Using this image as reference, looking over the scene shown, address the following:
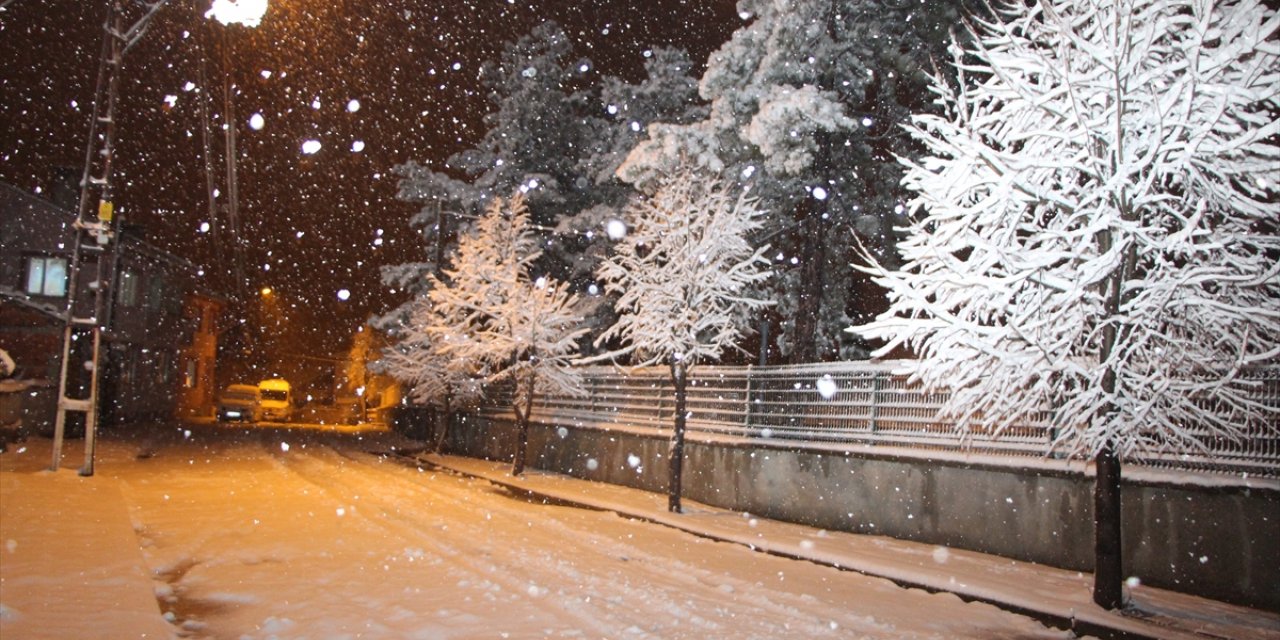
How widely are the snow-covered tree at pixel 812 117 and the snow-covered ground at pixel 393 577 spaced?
29.6ft

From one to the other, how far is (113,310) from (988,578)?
35.7m

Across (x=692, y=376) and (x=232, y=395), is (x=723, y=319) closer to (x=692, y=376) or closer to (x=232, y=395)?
(x=692, y=376)

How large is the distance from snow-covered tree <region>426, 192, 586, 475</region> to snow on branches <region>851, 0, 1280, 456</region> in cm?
1386

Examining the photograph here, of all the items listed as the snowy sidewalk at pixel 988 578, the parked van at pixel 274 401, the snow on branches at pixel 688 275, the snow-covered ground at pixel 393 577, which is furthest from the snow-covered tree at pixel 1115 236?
the parked van at pixel 274 401

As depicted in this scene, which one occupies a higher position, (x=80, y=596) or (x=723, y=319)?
(x=723, y=319)

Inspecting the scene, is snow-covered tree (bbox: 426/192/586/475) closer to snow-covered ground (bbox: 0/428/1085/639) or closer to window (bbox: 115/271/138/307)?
snow-covered ground (bbox: 0/428/1085/639)

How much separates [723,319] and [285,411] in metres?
50.6

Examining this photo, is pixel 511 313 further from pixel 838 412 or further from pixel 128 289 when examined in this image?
pixel 128 289

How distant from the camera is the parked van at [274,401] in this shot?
59.2 meters

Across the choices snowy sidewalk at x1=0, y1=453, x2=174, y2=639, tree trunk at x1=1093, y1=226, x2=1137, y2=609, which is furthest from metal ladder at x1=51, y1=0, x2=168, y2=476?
tree trunk at x1=1093, y1=226, x2=1137, y2=609

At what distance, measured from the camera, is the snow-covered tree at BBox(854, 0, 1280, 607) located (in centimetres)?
843

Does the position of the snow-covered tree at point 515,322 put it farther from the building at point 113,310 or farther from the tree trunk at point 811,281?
the building at point 113,310

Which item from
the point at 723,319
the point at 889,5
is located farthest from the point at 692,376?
the point at 889,5

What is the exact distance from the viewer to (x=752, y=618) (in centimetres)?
807
